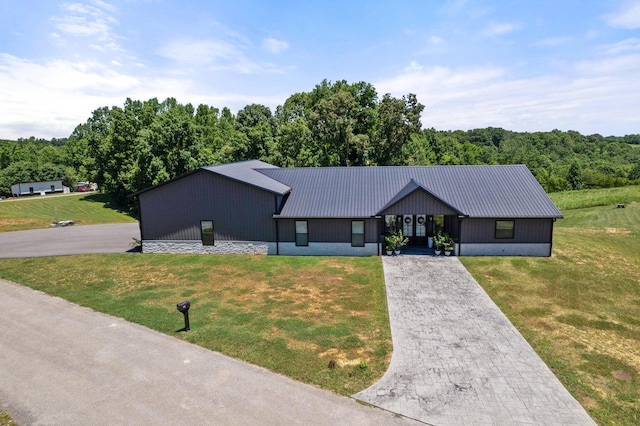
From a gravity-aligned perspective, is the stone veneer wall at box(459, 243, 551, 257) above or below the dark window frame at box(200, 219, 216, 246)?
below

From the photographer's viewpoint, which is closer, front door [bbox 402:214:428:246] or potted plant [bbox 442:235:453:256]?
potted plant [bbox 442:235:453:256]

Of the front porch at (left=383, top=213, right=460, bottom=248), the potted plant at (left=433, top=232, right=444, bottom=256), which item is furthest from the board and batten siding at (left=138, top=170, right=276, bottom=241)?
Answer: the potted plant at (left=433, top=232, right=444, bottom=256)

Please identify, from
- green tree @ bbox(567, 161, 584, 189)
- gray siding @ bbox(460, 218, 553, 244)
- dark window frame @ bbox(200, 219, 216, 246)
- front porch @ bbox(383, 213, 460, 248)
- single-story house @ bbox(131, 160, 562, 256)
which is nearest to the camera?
gray siding @ bbox(460, 218, 553, 244)

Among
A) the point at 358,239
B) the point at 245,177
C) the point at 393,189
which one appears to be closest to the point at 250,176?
the point at 245,177

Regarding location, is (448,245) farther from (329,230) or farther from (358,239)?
(329,230)

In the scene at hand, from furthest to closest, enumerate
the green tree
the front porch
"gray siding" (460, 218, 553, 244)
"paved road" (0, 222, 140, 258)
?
1. the green tree
2. "paved road" (0, 222, 140, 258)
3. the front porch
4. "gray siding" (460, 218, 553, 244)

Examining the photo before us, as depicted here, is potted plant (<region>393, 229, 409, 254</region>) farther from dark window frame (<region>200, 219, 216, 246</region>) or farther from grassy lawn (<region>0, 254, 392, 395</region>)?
dark window frame (<region>200, 219, 216, 246</region>)
